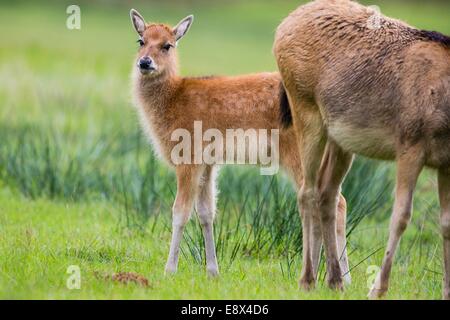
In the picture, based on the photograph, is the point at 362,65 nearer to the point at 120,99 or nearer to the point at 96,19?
the point at 120,99

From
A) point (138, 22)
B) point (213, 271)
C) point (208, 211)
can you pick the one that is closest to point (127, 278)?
point (213, 271)

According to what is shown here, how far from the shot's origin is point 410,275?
883 centimetres

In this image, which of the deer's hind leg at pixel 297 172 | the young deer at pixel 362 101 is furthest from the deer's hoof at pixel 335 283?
the deer's hind leg at pixel 297 172

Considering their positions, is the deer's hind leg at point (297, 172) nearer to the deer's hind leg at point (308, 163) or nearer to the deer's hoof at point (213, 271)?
the deer's hind leg at point (308, 163)

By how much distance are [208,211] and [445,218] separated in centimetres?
242

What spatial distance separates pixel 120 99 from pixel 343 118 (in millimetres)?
12620

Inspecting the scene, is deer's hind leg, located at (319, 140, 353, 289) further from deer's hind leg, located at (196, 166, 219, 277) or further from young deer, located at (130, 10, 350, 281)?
deer's hind leg, located at (196, 166, 219, 277)

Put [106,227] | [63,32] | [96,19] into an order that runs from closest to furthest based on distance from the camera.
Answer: [106,227] → [63,32] → [96,19]

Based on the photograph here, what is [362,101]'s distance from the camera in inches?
296

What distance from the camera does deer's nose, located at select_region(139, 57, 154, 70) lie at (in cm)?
941

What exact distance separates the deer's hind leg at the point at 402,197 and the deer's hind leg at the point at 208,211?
5.54 feet

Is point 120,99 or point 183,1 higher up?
point 183,1

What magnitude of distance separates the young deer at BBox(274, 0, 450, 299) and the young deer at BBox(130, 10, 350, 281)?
1.56 feet
